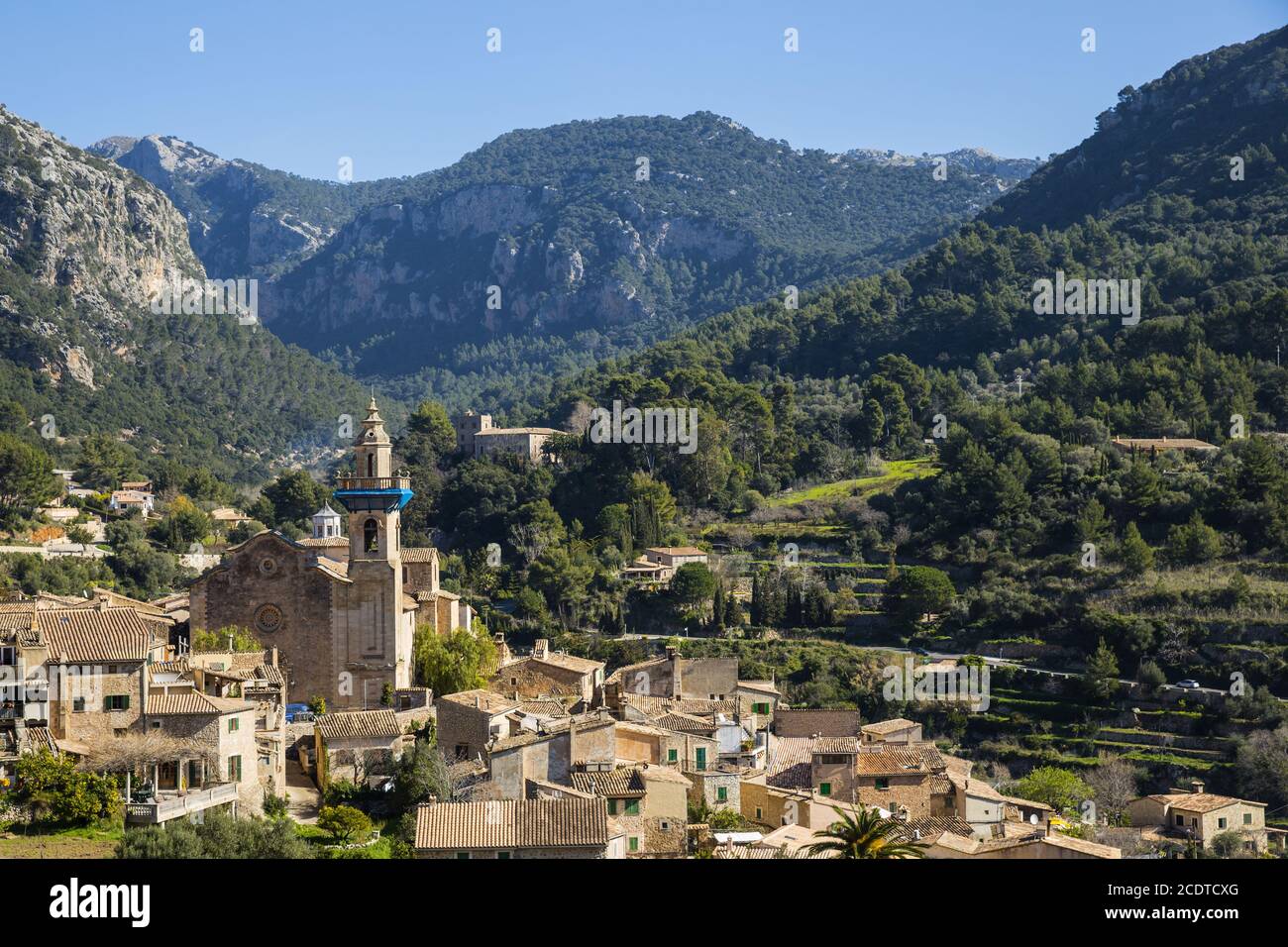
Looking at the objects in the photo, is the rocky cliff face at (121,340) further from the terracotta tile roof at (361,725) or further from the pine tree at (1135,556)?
the terracotta tile roof at (361,725)

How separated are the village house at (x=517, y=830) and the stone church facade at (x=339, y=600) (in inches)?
580

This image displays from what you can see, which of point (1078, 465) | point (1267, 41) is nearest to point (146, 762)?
point (1078, 465)

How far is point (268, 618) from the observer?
4178cm

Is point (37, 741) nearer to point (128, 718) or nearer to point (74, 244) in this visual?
point (128, 718)

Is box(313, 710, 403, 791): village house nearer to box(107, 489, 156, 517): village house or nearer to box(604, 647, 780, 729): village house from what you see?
box(604, 647, 780, 729): village house

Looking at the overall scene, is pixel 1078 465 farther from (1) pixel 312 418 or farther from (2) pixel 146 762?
(1) pixel 312 418

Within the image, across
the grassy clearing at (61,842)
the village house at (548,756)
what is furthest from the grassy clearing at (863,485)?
the grassy clearing at (61,842)

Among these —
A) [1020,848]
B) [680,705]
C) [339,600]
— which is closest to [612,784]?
[1020,848]

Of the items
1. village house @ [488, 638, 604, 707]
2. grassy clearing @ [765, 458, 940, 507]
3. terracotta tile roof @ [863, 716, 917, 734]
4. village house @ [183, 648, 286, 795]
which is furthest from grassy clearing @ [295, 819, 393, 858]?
grassy clearing @ [765, 458, 940, 507]

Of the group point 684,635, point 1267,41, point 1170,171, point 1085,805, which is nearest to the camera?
point 1085,805

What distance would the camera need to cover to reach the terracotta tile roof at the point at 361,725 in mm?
34125

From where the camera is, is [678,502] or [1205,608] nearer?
[1205,608]

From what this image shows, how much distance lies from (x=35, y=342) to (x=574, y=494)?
4789 centimetres
